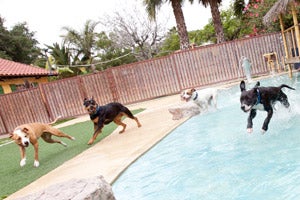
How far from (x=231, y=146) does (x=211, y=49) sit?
1099 centimetres

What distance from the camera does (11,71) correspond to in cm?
2086

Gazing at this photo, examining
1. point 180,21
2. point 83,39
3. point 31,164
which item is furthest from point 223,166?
point 83,39

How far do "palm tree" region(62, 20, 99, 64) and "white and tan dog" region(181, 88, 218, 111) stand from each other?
28282 millimetres

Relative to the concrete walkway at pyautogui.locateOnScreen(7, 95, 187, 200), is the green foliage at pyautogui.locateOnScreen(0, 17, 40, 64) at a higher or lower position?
higher

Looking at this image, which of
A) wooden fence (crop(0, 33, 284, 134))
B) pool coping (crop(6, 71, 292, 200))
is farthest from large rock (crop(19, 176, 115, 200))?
wooden fence (crop(0, 33, 284, 134))

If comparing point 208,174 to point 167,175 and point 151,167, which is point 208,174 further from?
point 151,167

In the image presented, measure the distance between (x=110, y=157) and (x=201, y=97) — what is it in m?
3.36

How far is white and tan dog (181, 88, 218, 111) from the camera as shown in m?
7.97

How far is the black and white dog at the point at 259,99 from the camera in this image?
4793 millimetres

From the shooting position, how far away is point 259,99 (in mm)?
→ 4887

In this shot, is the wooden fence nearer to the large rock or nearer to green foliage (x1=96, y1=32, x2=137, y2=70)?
the large rock

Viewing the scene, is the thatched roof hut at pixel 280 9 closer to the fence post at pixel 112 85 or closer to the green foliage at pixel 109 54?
the fence post at pixel 112 85

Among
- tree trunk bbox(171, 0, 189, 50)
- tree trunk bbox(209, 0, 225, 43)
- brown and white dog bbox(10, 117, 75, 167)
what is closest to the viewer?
brown and white dog bbox(10, 117, 75, 167)

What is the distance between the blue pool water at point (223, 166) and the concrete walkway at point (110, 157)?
200 millimetres
